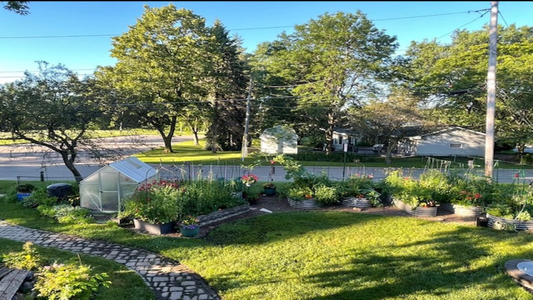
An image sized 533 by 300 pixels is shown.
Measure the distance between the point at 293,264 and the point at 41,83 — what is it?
1102cm

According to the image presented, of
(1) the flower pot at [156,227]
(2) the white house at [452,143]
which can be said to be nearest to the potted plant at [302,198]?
(1) the flower pot at [156,227]

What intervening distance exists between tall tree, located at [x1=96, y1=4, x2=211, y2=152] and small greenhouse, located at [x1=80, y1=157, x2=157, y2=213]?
18.0 meters

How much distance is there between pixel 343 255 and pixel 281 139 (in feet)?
78.1

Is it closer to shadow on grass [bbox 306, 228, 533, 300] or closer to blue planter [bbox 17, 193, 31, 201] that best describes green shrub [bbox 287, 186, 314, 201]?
shadow on grass [bbox 306, 228, 533, 300]

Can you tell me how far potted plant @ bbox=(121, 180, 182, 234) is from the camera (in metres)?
7.16

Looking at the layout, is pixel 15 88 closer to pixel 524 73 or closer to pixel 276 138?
pixel 276 138

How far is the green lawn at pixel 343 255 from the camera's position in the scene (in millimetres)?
4590

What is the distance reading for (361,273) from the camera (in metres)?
5.11

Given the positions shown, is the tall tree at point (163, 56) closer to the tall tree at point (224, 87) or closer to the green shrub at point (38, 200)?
the tall tree at point (224, 87)

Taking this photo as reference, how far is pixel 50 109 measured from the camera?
10.4m

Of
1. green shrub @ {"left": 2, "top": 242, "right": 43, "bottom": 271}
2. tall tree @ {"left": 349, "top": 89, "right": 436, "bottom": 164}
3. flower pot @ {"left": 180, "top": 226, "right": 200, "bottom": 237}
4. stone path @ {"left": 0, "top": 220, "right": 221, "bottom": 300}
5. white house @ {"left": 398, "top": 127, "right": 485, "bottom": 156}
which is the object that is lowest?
stone path @ {"left": 0, "top": 220, "right": 221, "bottom": 300}

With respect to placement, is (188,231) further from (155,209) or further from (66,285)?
(66,285)

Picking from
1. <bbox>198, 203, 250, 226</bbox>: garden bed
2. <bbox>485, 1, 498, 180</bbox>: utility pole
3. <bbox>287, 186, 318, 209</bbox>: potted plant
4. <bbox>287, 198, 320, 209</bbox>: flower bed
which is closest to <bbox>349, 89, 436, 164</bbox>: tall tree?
<bbox>485, 1, 498, 180</bbox>: utility pole

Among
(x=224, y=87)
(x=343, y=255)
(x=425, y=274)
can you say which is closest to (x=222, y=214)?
(x=343, y=255)
